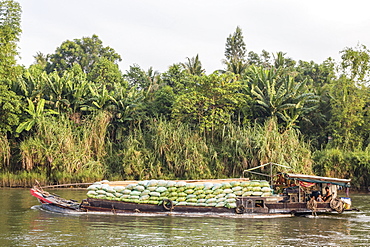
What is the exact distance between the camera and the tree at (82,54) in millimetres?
38562

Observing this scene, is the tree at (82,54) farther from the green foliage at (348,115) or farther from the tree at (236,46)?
the green foliage at (348,115)

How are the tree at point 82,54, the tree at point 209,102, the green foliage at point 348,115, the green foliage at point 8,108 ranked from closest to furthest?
the green foliage at point 8,108
the tree at point 209,102
the green foliage at point 348,115
the tree at point 82,54

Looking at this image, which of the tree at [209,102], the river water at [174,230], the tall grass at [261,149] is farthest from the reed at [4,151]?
→ the tall grass at [261,149]

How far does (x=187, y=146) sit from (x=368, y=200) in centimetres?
948

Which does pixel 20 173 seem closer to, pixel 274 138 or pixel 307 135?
pixel 274 138

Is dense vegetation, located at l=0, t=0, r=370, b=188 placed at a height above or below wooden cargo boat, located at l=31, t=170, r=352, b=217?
above

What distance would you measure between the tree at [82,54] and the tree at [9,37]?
11.1 m

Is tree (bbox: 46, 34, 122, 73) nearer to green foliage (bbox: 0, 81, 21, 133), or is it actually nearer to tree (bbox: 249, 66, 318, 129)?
green foliage (bbox: 0, 81, 21, 133)

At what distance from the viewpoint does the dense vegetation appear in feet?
77.7

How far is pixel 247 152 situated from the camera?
23547 mm

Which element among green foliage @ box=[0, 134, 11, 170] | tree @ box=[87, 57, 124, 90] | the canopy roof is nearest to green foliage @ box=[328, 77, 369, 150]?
the canopy roof

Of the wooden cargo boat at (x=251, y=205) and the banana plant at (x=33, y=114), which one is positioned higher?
the banana plant at (x=33, y=114)

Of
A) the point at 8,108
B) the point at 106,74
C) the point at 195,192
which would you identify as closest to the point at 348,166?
the point at 195,192

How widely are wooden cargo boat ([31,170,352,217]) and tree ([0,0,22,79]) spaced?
500 inches
